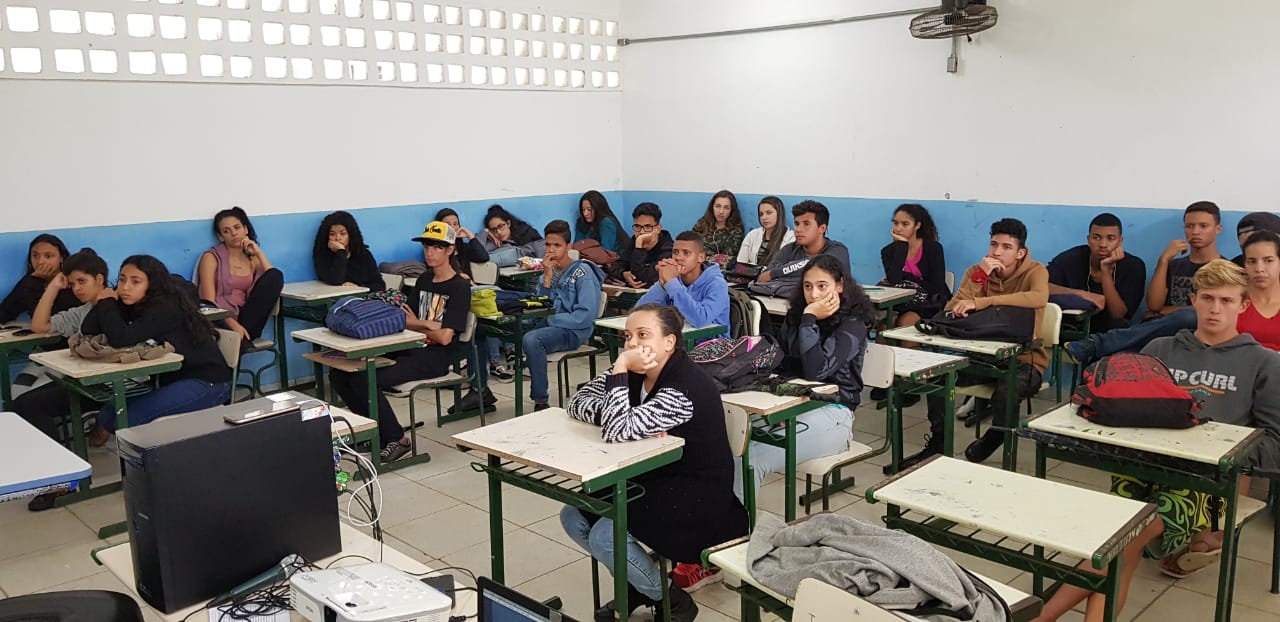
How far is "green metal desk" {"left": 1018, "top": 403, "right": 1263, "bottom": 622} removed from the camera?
2811mm

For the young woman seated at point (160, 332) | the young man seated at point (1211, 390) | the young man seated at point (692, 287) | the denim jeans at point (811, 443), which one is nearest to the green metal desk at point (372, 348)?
the young woman seated at point (160, 332)

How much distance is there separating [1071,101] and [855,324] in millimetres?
2917

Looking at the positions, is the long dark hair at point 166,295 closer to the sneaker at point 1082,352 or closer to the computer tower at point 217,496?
the computer tower at point 217,496

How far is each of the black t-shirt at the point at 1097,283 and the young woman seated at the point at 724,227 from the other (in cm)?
247

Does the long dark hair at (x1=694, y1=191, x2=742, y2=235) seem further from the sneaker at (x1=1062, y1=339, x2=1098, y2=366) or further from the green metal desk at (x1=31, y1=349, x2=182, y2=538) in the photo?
the green metal desk at (x1=31, y1=349, x2=182, y2=538)

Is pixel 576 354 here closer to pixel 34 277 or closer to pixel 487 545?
pixel 487 545

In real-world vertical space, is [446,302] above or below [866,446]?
above

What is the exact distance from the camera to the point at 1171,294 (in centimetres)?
529

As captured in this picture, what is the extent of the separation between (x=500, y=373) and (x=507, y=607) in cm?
522

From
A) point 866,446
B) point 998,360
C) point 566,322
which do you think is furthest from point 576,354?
point 998,360

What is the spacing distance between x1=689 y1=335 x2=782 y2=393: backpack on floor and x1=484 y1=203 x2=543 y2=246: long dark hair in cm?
403

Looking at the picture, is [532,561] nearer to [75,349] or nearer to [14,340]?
[75,349]

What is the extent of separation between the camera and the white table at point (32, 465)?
239 cm

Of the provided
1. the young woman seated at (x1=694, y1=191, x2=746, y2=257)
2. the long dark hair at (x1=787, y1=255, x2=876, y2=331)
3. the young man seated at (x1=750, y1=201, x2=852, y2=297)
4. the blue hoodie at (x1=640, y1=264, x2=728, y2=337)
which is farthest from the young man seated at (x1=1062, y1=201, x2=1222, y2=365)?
the young woman seated at (x1=694, y1=191, x2=746, y2=257)
